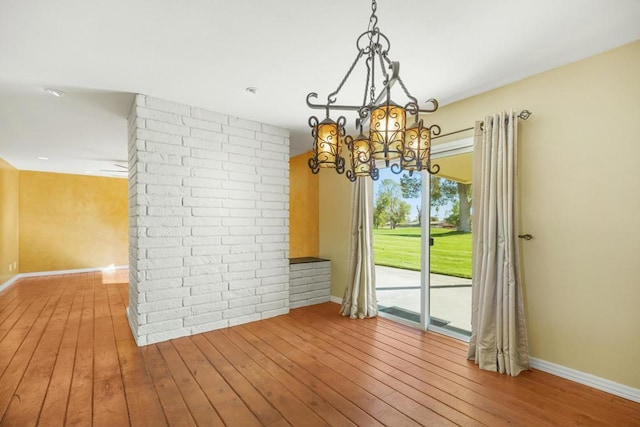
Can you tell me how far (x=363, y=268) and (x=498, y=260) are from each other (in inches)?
65.7

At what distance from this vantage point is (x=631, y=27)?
1.88 meters

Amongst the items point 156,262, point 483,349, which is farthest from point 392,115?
point 156,262

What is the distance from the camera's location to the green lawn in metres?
3.16

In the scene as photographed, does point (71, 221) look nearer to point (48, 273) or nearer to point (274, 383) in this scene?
point (48, 273)

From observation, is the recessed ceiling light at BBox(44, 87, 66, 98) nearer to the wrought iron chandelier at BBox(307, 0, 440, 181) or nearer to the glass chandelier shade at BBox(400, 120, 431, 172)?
the wrought iron chandelier at BBox(307, 0, 440, 181)

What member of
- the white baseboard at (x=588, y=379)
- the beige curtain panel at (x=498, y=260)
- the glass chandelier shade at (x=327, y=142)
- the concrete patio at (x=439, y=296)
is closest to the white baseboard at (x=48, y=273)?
the concrete patio at (x=439, y=296)

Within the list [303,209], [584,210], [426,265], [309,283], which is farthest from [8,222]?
[584,210]

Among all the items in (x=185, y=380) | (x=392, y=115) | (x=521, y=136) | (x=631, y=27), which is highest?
(x=631, y=27)

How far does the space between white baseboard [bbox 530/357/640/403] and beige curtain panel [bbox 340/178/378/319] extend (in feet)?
5.84

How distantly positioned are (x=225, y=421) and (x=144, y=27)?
8.36ft

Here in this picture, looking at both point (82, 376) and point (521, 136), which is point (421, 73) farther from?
point (82, 376)

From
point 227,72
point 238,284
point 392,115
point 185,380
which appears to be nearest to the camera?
point 392,115

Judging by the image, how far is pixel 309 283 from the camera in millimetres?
4375

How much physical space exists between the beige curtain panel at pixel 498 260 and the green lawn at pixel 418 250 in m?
0.44
